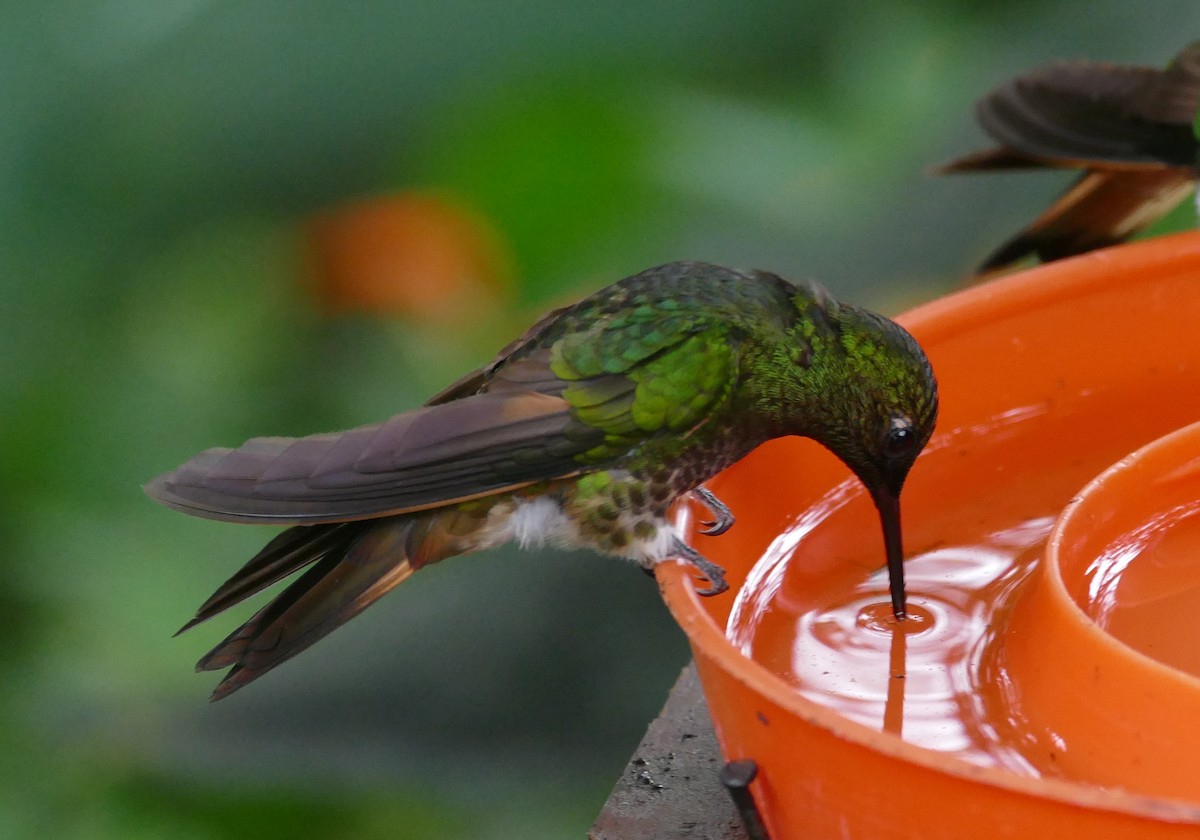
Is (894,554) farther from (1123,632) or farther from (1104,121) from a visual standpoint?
(1104,121)

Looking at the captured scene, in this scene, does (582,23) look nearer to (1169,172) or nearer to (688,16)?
(688,16)

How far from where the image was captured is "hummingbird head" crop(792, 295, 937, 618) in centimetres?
160

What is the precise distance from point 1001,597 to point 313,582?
751mm

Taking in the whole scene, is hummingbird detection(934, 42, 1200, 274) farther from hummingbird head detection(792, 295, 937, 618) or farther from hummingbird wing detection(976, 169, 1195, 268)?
hummingbird head detection(792, 295, 937, 618)

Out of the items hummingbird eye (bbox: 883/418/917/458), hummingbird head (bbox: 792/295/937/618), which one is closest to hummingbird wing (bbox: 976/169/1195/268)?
hummingbird head (bbox: 792/295/937/618)

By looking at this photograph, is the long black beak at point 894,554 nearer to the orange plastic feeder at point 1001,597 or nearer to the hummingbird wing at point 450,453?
the orange plastic feeder at point 1001,597

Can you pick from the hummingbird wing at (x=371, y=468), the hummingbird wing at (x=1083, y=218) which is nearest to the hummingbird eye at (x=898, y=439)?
the hummingbird wing at (x=371, y=468)

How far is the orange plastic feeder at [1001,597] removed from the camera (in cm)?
99

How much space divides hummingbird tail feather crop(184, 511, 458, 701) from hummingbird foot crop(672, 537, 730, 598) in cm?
37

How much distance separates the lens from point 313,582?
1.57 metres

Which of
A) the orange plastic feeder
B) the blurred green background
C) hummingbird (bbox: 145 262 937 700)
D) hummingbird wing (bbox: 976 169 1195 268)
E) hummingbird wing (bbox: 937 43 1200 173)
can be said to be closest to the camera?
the orange plastic feeder

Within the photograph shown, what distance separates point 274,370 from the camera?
194 centimetres

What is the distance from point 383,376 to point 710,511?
2.08 feet

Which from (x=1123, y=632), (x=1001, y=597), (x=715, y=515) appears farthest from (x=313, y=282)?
(x=1123, y=632)
